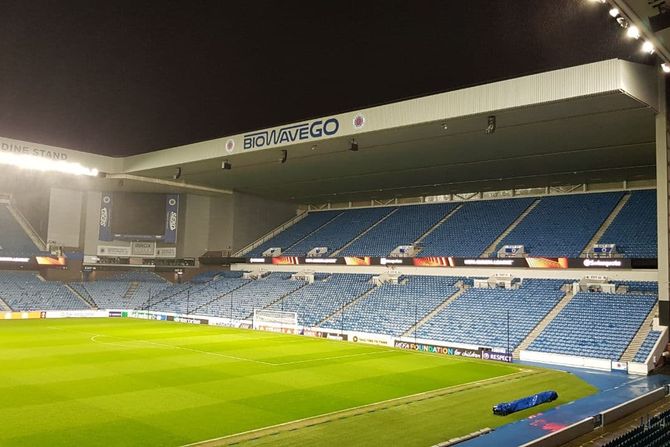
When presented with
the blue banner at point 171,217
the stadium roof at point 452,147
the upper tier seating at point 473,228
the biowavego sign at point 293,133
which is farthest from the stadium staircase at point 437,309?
the blue banner at point 171,217

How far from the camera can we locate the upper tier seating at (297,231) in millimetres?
48906

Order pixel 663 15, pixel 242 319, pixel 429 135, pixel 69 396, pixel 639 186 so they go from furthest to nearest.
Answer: pixel 242 319
pixel 639 186
pixel 429 135
pixel 69 396
pixel 663 15

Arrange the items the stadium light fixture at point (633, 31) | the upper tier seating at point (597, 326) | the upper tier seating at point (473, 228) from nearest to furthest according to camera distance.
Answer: the stadium light fixture at point (633, 31) → the upper tier seating at point (597, 326) → the upper tier seating at point (473, 228)

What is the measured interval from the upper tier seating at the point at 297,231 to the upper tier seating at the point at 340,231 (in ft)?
3.18

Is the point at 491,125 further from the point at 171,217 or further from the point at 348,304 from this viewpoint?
the point at 171,217

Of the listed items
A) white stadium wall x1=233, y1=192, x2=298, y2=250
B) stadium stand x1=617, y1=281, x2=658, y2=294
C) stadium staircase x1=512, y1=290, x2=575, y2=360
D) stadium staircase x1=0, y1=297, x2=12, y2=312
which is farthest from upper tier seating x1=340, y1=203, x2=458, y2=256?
stadium staircase x1=0, y1=297, x2=12, y2=312

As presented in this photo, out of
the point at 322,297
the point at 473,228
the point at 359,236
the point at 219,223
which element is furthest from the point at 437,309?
the point at 219,223

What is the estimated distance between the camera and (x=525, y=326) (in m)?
27.7

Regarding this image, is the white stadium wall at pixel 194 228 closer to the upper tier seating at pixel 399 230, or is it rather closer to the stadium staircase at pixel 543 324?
the upper tier seating at pixel 399 230

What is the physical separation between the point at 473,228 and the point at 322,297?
39.9 ft

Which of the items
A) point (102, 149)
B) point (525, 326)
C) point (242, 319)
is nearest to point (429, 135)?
point (525, 326)

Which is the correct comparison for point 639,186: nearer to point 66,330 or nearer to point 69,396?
point 69,396

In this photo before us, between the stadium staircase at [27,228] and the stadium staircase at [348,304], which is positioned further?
the stadium staircase at [27,228]

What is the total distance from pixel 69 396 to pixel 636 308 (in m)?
25.0
